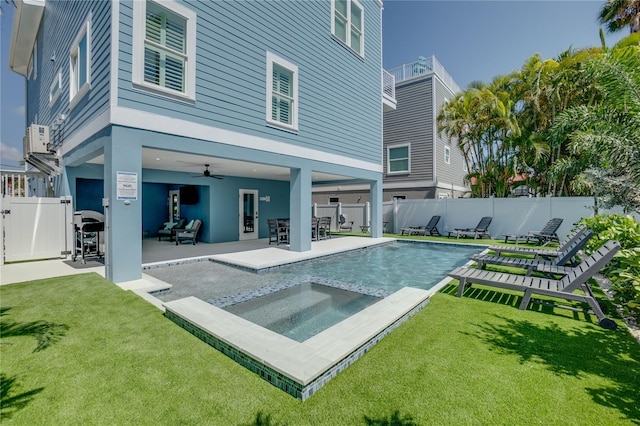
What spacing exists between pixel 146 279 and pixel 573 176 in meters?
16.5

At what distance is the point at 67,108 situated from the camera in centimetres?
821

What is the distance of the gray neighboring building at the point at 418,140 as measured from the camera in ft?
58.2

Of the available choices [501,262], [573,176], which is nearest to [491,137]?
[573,176]

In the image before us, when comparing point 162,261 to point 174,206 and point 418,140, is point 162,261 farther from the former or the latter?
point 418,140

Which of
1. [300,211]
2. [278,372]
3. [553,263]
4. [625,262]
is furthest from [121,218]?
[553,263]

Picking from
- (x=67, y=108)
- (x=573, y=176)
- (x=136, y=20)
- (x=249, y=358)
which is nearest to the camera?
(x=249, y=358)

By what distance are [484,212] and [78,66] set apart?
16.2m

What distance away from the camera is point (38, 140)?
902 centimetres

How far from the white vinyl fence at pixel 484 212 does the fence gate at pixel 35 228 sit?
12.5m

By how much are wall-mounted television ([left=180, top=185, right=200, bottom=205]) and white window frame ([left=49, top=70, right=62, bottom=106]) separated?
510 cm

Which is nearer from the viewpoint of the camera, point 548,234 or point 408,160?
point 548,234

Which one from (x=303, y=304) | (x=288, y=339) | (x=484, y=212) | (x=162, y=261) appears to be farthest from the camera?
(x=484, y=212)

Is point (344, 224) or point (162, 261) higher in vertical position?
point (344, 224)

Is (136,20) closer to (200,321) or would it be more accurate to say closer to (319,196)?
(200,321)
